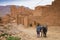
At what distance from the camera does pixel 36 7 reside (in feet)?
80.7

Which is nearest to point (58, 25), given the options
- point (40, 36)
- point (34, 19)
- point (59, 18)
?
point (59, 18)

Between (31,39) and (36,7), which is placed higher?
(36,7)

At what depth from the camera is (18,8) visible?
28.3 metres

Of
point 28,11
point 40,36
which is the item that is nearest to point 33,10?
point 28,11

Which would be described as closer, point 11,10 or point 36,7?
point 36,7

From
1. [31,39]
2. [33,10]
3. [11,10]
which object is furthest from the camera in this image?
[11,10]

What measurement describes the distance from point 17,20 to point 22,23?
42.0 inches

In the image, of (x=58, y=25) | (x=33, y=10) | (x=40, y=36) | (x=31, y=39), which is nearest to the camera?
(x=31, y=39)

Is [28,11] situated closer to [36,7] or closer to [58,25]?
[36,7]

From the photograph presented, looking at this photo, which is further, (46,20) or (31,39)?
(46,20)

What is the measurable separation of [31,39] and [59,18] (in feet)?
39.4

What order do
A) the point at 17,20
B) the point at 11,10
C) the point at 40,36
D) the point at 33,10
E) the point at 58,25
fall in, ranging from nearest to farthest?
1. the point at 40,36
2. the point at 58,25
3. the point at 17,20
4. the point at 33,10
5. the point at 11,10

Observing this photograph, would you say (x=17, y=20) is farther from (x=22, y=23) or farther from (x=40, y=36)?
(x=40, y=36)

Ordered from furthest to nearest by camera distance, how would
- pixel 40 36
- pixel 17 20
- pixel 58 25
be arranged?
pixel 17 20, pixel 58 25, pixel 40 36
